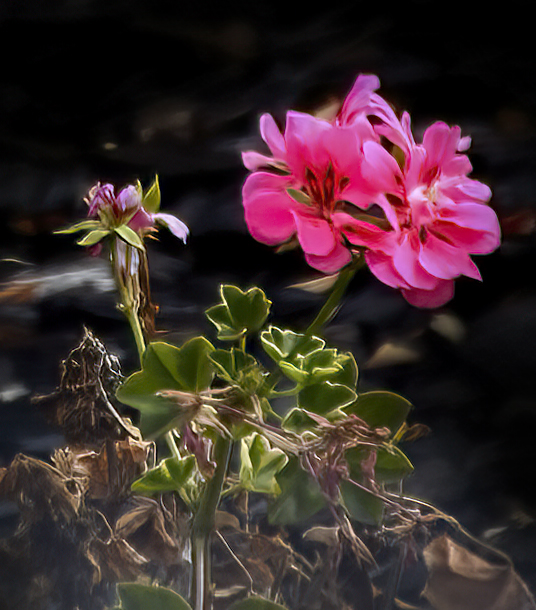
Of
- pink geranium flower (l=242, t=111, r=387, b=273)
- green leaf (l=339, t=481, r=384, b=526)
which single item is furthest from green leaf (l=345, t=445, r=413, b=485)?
pink geranium flower (l=242, t=111, r=387, b=273)

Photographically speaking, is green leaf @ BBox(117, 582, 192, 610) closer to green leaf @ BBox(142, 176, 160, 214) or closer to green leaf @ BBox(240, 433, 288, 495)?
green leaf @ BBox(240, 433, 288, 495)

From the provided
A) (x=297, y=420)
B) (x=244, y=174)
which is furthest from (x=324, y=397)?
(x=244, y=174)

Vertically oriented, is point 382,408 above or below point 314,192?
below

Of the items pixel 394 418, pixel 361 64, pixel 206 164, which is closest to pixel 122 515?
pixel 394 418

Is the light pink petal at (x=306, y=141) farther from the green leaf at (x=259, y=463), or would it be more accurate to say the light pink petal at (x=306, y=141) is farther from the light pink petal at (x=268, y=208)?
the green leaf at (x=259, y=463)

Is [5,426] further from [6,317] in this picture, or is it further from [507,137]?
[507,137]

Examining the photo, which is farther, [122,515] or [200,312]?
[200,312]

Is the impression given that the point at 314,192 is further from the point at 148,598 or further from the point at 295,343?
the point at 148,598
